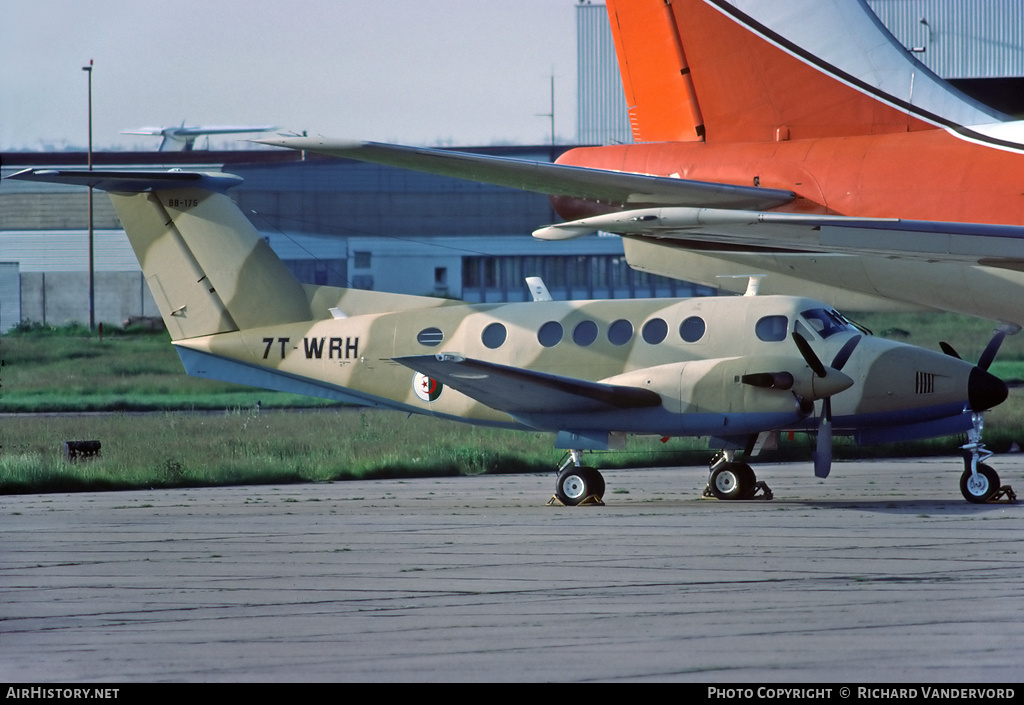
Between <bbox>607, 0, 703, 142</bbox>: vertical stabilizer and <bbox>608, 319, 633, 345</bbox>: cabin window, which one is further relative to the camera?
<bbox>608, 319, 633, 345</bbox>: cabin window

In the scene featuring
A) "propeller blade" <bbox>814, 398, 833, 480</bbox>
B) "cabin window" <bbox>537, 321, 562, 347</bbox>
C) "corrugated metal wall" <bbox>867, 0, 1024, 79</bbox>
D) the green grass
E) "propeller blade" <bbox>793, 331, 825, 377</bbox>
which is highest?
"corrugated metal wall" <bbox>867, 0, 1024, 79</bbox>

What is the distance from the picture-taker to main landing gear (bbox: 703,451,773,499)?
15.0 metres

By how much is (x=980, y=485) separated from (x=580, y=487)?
192 inches

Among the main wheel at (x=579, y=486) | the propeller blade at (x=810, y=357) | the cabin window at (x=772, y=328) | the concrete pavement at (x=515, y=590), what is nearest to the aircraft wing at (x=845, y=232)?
the concrete pavement at (x=515, y=590)

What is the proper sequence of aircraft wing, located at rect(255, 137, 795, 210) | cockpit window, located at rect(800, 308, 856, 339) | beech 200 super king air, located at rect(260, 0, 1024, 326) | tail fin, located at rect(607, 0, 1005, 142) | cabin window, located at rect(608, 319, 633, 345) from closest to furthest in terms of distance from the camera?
aircraft wing, located at rect(255, 137, 795, 210) → beech 200 super king air, located at rect(260, 0, 1024, 326) → tail fin, located at rect(607, 0, 1005, 142) → cockpit window, located at rect(800, 308, 856, 339) → cabin window, located at rect(608, 319, 633, 345)

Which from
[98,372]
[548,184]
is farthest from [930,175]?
[98,372]

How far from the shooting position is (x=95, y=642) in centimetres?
643

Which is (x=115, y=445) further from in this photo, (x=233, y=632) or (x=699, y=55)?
(x=233, y=632)

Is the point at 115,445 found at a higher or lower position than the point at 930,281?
lower

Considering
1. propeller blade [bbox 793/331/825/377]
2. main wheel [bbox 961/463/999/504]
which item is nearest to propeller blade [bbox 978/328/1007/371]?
main wheel [bbox 961/463/999/504]

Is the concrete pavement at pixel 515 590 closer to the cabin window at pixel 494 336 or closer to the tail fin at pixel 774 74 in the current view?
the cabin window at pixel 494 336

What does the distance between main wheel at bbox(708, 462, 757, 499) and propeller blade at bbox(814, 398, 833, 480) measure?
1246 mm

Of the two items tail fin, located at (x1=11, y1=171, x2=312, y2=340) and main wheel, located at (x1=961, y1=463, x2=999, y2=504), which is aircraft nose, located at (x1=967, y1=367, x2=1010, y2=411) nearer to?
main wheel, located at (x1=961, y1=463, x2=999, y2=504)

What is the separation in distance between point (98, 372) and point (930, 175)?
23030 mm
